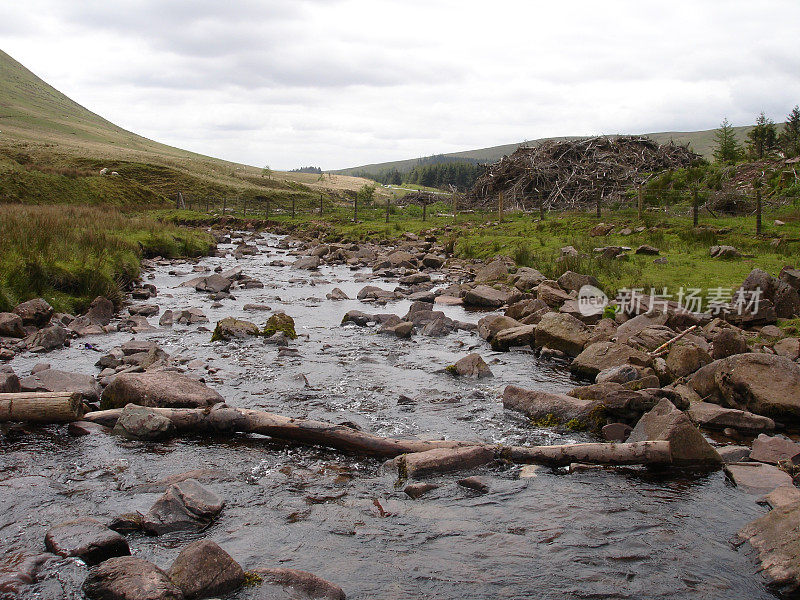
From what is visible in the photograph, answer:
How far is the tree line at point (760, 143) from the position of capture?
39606 mm

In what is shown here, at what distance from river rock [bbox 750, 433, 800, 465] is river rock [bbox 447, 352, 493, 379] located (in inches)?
183

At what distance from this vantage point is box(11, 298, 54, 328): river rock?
42.3ft

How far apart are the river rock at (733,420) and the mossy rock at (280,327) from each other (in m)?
8.84

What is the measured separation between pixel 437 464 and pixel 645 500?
7.75ft

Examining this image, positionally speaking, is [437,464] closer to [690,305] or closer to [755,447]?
[755,447]

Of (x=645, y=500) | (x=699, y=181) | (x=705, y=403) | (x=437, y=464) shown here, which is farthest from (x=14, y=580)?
(x=699, y=181)

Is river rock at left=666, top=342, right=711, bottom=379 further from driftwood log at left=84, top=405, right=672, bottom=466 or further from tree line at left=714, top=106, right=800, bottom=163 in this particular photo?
tree line at left=714, top=106, right=800, bottom=163

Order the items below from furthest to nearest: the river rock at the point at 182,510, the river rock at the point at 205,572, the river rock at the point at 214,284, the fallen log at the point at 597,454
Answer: the river rock at the point at 214,284 < the fallen log at the point at 597,454 < the river rock at the point at 182,510 < the river rock at the point at 205,572

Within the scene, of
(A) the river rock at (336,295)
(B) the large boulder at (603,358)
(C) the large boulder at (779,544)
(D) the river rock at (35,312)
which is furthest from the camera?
(A) the river rock at (336,295)

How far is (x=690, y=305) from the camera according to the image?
13844 mm

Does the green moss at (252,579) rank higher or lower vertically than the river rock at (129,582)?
lower

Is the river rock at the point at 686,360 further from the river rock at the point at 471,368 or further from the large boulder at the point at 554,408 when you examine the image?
the river rock at the point at 471,368

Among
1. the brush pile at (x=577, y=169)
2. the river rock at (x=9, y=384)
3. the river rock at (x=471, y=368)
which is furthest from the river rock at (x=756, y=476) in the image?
the brush pile at (x=577, y=169)

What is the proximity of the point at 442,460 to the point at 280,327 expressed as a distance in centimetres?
787
